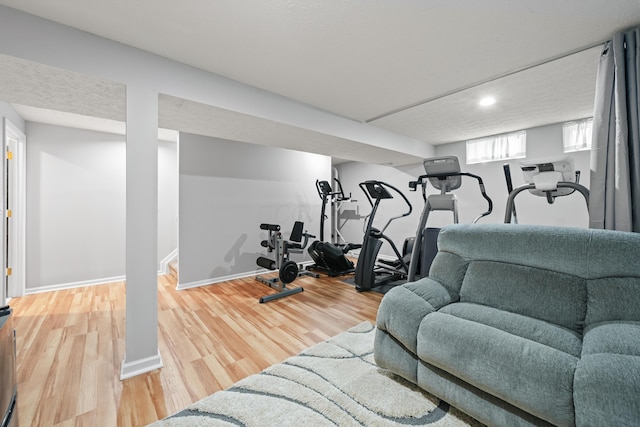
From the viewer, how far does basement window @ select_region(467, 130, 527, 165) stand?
4.04 meters

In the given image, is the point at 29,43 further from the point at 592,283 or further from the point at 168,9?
the point at 592,283

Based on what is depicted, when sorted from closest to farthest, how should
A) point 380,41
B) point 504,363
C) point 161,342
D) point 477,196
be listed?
point 504,363 → point 380,41 → point 161,342 → point 477,196

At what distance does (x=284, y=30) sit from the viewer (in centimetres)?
175

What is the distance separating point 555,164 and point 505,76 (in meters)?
0.94

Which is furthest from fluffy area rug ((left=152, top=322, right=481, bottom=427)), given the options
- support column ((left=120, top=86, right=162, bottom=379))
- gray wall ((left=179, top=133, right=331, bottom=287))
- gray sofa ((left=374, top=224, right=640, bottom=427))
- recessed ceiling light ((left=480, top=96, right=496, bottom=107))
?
recessed ceiling light ((left=480, top=96, right=496, bottom=107))

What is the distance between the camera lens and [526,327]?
1318 millimetres

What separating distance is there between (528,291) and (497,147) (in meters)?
3.58

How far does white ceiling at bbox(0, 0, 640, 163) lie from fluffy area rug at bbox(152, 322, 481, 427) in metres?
2.24

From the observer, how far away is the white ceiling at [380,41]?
5.07ft

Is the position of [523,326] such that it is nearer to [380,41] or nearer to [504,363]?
[504,363]

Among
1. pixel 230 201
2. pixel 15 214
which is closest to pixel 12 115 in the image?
pixel 15 214

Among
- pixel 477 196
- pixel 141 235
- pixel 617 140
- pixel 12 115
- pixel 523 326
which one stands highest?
pixel 12 115

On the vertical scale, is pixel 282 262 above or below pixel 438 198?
below

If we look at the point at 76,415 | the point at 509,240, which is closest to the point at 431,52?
the point at 509,240
